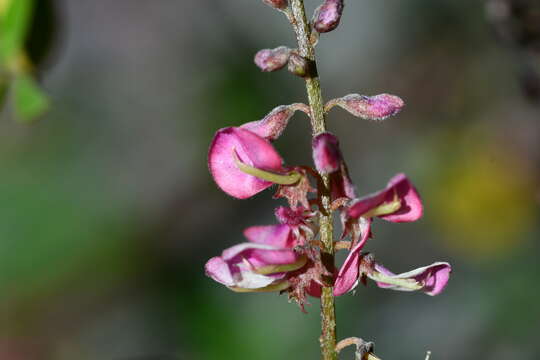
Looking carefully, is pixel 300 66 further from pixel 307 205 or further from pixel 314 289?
pixel 314 289

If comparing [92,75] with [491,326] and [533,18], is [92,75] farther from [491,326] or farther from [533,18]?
[533,18]

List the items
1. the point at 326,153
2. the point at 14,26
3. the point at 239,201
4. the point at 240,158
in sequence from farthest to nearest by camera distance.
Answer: the point at 239,201 → the point at 14,26 → the point at 240,158 → the point at 326,153

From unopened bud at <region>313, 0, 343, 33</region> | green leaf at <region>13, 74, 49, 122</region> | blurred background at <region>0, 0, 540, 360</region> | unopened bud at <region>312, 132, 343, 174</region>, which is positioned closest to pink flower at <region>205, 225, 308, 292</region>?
unopened bud at <region>312, 132, 343, 174</region>

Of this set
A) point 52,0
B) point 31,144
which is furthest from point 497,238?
point 31,144

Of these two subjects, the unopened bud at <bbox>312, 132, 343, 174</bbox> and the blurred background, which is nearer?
the unopened bud at <bbox>312, 132, 343, 174</bbox>

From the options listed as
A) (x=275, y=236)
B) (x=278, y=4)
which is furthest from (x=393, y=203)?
(x=278, y=4)

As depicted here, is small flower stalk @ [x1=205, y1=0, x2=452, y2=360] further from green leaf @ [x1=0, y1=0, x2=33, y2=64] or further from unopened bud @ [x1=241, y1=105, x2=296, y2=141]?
green leaf @ [x1=0, y1=0, x2=33, y2=64]

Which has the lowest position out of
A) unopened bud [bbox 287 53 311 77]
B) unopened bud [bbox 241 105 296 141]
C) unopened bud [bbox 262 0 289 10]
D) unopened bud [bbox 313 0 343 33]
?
unopened bud [bbox 241 105 296 141]
